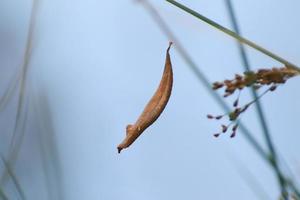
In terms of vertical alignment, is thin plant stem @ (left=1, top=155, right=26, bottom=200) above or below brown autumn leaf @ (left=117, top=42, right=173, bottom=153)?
above

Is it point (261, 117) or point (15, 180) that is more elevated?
point (15, 180)


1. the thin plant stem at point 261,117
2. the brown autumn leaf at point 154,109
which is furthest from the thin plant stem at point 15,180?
the thin plant stem at point 261,117

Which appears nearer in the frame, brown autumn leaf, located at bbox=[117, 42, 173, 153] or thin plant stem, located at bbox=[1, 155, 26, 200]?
brown autumn leaf, located at bbox=[117, 42, 173, 153]

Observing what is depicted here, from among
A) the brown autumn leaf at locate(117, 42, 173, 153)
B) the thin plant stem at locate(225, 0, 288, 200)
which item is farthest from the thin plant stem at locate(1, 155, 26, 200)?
the thin plant stem at locate(225, 0, 288, 200)

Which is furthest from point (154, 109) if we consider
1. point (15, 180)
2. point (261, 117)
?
point (15, 180)

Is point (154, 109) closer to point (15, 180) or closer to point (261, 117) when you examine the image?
point (261, 117)

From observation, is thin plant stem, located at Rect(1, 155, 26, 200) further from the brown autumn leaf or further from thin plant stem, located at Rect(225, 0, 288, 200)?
thin plant stem, located at Rect(225, 0, 288, 200)

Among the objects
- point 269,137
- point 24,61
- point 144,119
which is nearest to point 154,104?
point 144,119

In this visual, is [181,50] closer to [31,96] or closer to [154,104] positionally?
[154,104]
